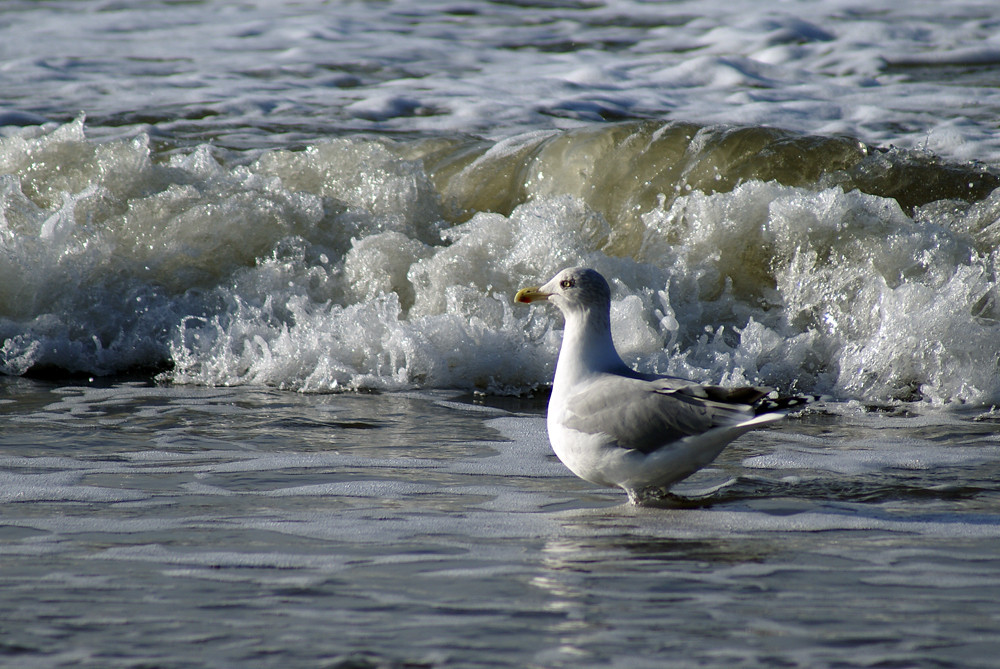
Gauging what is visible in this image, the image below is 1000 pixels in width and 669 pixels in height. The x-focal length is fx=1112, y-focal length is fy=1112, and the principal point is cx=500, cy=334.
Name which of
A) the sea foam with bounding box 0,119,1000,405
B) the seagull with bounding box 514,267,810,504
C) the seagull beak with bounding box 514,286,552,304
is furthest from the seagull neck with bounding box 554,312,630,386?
the sea foam with bounding box 0,119,1000,405

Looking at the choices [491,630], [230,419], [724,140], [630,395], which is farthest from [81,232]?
[491,630]

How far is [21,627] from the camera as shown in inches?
106

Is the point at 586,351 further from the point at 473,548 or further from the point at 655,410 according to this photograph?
the point at 473,548

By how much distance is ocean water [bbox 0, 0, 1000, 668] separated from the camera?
9.46 feet

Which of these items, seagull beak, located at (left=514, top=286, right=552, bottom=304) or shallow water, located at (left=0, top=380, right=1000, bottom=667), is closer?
shallow water, located at (left=0, top=380, right=1000, bottom=667)

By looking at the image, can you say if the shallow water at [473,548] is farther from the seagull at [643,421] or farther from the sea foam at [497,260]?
the sea foam at [497,260]

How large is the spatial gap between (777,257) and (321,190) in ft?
12.2

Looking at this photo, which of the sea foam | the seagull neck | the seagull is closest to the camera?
the seagull

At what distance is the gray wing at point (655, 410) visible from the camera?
3703mm

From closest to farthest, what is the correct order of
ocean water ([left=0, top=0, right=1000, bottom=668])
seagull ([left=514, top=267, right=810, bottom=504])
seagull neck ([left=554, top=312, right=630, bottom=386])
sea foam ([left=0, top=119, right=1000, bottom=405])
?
ocean water ([left=0, top=0, right=1000, bottom=668]), seagull ([left=514, top=267, right=810, bottom=504]), seagull neck ([left=554, top=312, right=630, bottom=386]), sea foam ([left=0, top=119, right=1000, bottom=405])

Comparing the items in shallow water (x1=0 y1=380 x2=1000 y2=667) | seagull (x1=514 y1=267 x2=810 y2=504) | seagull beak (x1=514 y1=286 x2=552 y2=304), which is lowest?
shallow water (x1=0 y1=380 x2=1000 y2=667)

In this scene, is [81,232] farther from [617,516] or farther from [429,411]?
[617,516]

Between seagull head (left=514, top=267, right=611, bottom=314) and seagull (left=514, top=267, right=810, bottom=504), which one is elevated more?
seagull head (left=514, top=267, right=611, bottom=314)

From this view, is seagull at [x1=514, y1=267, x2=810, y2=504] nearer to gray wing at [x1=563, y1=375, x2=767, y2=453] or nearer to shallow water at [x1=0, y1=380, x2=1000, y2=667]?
gray wing at [x1=563, y1=375, x2=767, y2=453]
